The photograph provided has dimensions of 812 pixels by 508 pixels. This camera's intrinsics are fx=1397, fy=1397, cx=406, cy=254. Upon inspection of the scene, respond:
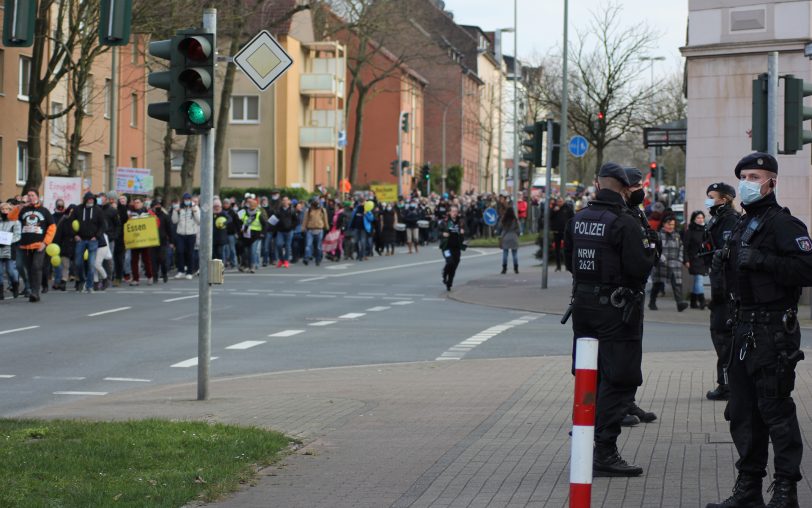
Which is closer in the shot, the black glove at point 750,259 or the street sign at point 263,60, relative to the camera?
the black glove at point 750,259

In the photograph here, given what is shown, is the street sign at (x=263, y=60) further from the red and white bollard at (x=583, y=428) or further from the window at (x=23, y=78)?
the window at (x=23, y=78)

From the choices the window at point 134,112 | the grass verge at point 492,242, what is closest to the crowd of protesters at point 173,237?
the grass verge at point 492,242

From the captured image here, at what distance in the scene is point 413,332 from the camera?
19.1 m

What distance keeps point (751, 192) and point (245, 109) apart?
208ft

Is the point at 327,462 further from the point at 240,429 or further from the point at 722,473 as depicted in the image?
the point at 722,473

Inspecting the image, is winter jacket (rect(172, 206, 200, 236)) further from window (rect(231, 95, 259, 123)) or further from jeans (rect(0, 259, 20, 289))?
window (rect(231, 95, 259, 123))

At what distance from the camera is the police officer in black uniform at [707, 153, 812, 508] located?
21.9 feet

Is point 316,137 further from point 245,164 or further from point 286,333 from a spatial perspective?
point 286,333

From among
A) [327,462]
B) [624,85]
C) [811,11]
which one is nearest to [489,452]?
[327,462]

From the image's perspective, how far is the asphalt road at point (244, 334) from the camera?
14.5 meters

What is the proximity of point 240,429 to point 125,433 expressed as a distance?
2.60 feet

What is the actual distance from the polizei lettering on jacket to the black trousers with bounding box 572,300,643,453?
371 millimetres

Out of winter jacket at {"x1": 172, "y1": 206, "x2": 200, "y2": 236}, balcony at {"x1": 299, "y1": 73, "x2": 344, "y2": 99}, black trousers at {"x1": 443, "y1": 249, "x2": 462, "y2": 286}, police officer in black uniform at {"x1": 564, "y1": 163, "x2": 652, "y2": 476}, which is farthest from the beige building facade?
balcony at {"x1": 299, "y1": 73, "x2": 344, "y2": 99}

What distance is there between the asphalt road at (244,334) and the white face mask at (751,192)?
22.8 ft
